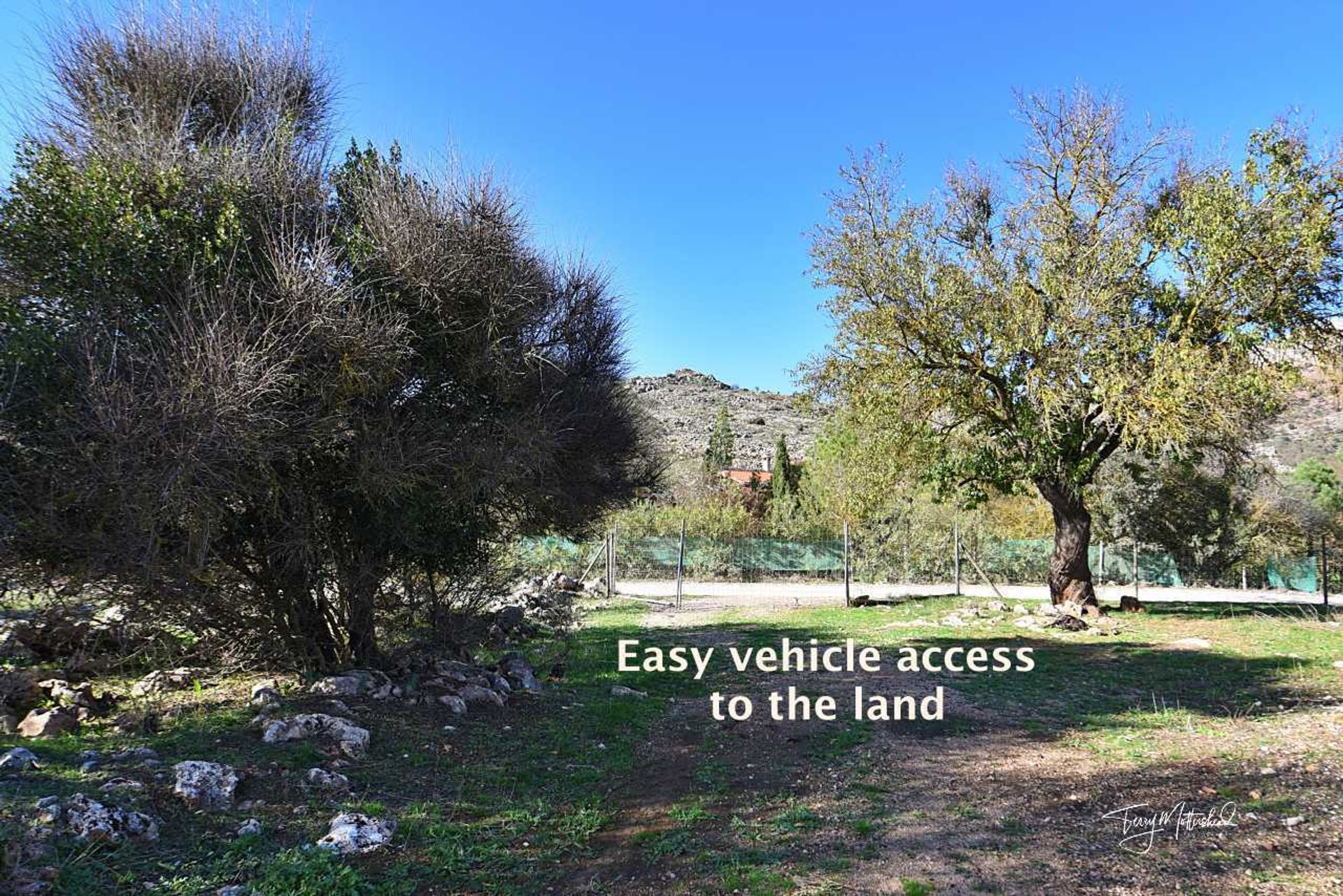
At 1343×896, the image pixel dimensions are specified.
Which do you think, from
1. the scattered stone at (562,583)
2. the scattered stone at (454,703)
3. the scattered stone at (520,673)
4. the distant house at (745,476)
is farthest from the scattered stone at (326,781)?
the distant house at (745,476)

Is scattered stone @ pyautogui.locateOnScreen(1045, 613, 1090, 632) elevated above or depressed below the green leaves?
below

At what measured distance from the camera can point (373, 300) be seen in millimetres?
6043

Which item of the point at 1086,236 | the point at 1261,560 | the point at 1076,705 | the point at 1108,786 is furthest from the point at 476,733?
the point at 1261,560

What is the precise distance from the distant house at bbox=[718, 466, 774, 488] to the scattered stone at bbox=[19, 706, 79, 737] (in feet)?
102

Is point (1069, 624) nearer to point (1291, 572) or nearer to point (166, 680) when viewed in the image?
point (166, 680)

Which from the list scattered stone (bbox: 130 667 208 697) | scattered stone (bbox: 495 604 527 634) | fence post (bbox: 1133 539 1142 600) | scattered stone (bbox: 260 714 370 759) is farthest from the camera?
fence post (bbox: 1133 539 1142 600)

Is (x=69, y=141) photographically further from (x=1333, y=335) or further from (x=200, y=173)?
(x=1333, y=335)

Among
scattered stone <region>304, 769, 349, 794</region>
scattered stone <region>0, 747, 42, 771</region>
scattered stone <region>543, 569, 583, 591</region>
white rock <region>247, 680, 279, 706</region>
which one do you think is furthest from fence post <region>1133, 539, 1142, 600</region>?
scattered stone <region>0, 747, 42, 771</region>

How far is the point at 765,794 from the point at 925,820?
3.54ft

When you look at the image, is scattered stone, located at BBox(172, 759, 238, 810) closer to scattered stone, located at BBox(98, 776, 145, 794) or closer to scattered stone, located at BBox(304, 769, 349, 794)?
scattered stone, located at BBox(98, 776, 145, 794)

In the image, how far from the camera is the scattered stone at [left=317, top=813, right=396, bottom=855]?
12.4ft

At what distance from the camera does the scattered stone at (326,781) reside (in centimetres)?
457

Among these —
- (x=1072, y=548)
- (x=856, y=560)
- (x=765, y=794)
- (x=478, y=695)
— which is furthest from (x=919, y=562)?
(x=765, y=794)

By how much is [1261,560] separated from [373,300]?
27.5 metres
